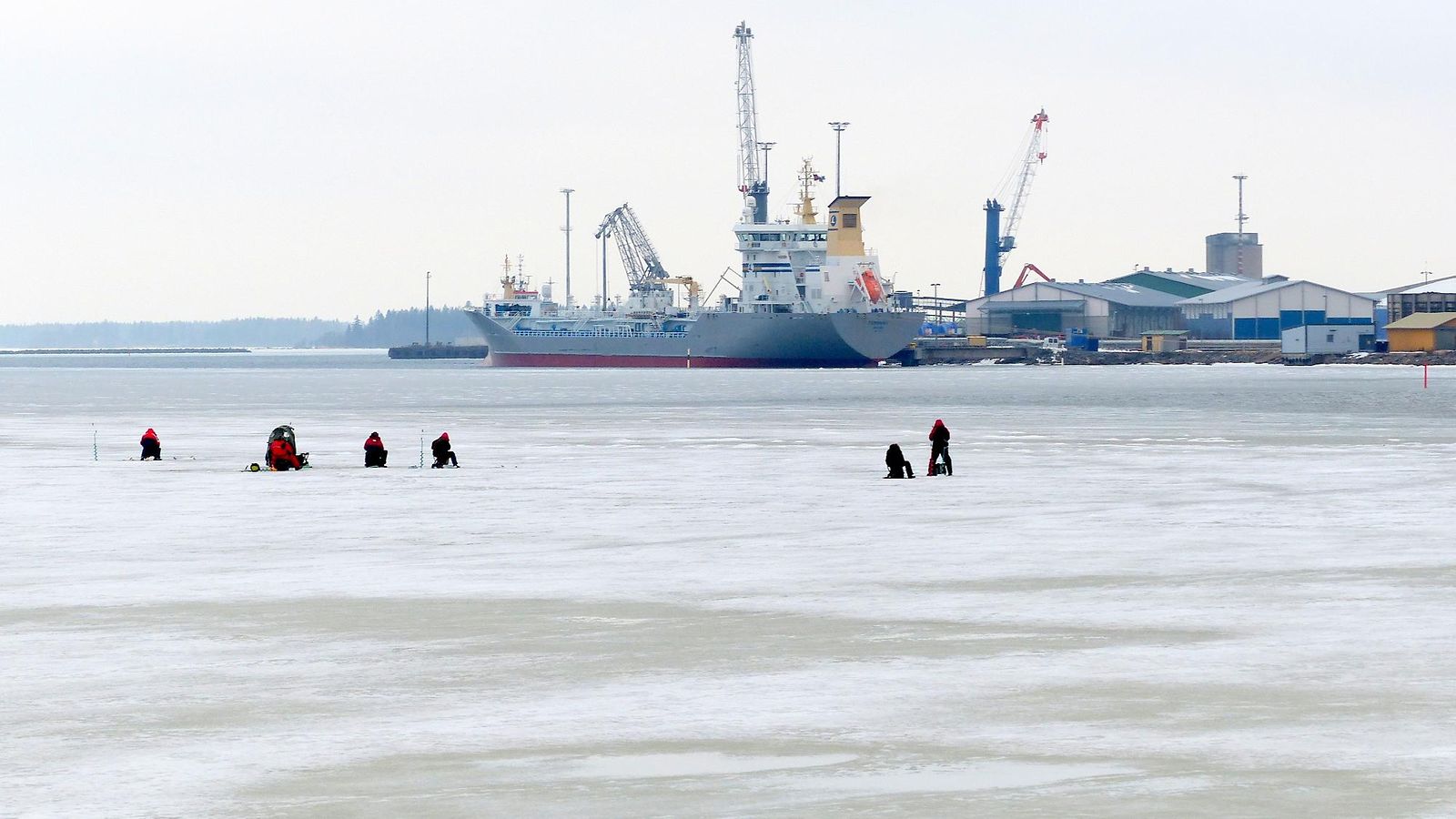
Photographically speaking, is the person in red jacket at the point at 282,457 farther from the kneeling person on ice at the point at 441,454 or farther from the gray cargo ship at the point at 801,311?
the gray cargo ship at the point at 801,311

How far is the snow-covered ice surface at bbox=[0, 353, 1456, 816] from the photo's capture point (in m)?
13.1

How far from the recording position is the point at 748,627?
19969mm

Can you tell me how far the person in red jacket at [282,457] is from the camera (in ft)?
150

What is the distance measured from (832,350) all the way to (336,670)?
576 ft

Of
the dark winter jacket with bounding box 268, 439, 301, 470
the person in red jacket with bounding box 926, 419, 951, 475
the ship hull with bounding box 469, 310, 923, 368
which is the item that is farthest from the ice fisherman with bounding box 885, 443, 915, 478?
the ship hull with bounding box 469, 310, 923, 368

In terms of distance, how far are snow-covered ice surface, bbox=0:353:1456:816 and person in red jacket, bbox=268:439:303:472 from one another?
116cm

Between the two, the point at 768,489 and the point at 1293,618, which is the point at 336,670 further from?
the point at 768,489

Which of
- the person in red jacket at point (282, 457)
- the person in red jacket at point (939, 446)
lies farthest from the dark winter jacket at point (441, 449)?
the person in red jacket at point (939, 446)

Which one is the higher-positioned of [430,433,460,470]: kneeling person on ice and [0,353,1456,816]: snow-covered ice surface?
[430,433,460,470]: kneeling person on ice

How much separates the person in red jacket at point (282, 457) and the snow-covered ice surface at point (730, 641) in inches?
45.8

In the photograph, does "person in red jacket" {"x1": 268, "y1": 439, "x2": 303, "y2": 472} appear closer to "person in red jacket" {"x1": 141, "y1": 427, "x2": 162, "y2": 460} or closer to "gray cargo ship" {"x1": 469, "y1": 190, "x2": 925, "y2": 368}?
"person in red jacket" {"x1": 141, "y1": 427, "x2": 162, "y2": 460}

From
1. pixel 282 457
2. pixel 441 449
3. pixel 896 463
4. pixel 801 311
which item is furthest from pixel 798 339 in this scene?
pixel 896 463

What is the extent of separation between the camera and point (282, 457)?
150 feet

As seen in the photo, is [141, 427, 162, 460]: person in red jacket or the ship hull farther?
the ship hull
